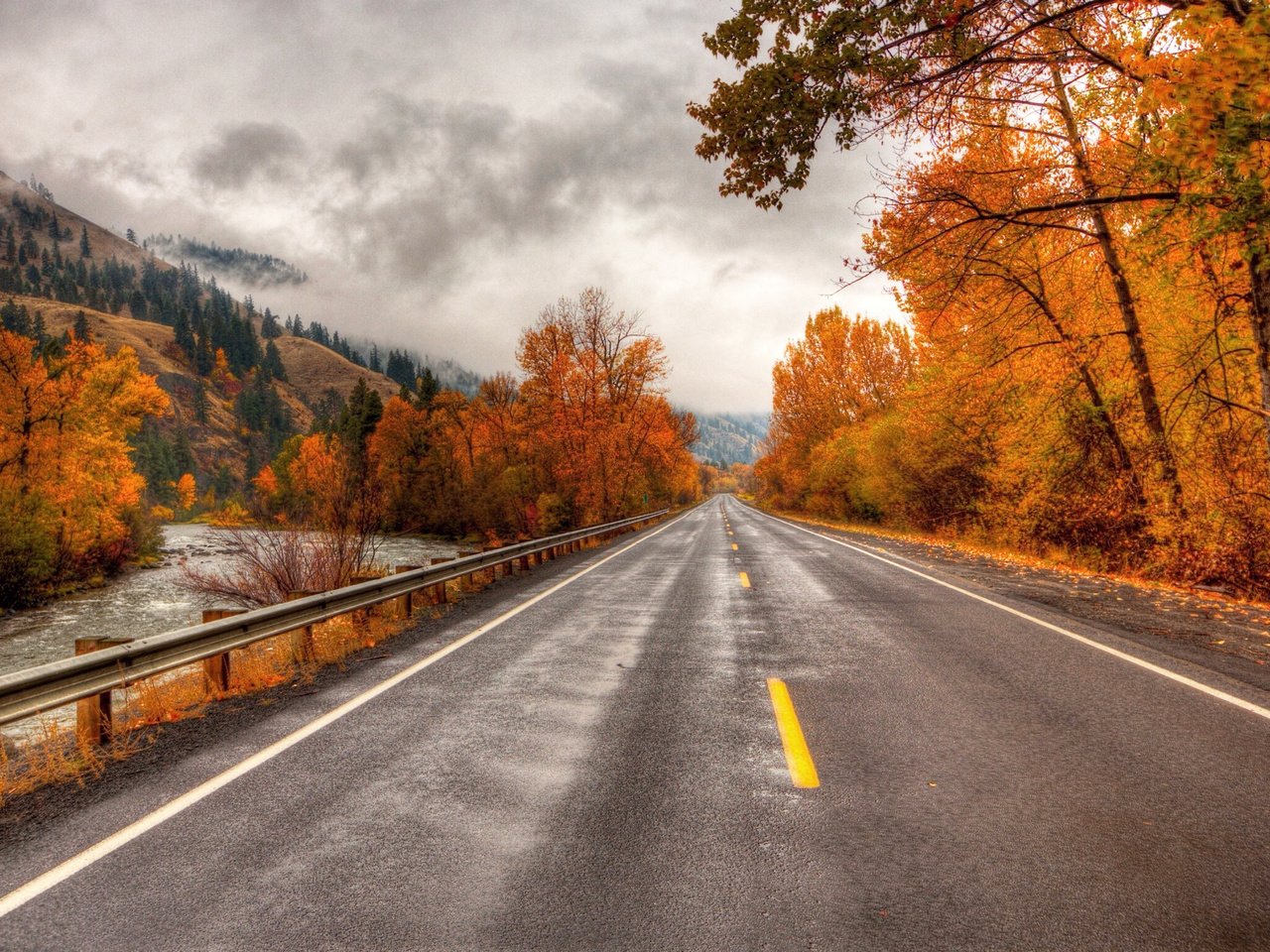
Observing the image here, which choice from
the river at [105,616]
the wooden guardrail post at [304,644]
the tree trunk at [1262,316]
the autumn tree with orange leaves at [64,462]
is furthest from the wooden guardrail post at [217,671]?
the autumn tree with orange leaves at [64,462]

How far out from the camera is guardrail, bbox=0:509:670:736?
4070 millimetres

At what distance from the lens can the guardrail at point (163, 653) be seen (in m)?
4.07

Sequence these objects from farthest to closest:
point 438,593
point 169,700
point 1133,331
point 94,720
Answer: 1. point 1133,331
2. point 438,593
3. point 169,700
4. point 94,720

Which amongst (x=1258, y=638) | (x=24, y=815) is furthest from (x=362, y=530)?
(x=1258, y=638)

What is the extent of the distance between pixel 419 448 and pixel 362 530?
43.3 meters

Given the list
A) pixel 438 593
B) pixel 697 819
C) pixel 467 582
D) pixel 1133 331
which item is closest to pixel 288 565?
pixel 438 593

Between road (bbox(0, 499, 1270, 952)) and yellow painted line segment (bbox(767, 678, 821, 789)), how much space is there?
5 cm

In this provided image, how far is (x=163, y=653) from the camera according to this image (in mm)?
5180

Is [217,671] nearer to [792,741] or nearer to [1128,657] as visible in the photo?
[792,741]

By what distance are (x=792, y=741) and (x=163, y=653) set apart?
4857 millimetres

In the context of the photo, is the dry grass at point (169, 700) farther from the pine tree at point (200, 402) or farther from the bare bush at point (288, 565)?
the pine tree at point (200, 402)

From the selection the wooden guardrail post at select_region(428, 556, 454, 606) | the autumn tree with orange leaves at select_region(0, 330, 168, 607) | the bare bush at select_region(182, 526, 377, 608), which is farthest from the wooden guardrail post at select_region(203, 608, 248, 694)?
the autumn tree with orange leaves at select_region(0, 330, 168, 607)

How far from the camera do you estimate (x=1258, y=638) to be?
283 inches

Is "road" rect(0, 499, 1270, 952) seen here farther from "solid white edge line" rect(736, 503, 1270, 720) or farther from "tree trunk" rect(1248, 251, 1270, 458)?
"tree trunk" rect(1248, 251, 1270, 458)
